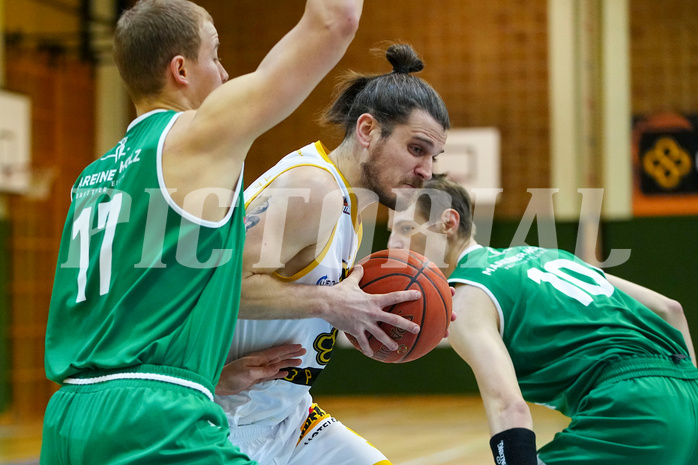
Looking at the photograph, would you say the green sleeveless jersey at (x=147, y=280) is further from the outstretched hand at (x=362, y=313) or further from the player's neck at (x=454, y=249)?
the player's neck at (x=454, y=249)

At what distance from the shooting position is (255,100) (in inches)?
89.2

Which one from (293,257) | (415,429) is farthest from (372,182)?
(415,429)

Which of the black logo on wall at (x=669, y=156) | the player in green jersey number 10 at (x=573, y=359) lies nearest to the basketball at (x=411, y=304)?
the player in green jersey number 10 at (x=573, y=359)

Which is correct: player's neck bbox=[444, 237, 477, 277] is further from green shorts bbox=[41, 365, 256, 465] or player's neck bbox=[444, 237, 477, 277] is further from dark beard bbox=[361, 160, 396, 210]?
green shorts bbox=[41, 365, 256, 465]

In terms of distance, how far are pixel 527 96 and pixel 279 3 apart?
14.5 ft

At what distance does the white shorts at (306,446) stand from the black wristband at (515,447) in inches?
20.7

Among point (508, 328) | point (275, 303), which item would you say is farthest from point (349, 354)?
point (275, 303)

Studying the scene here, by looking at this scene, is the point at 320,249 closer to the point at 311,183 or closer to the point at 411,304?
the point at 311,183

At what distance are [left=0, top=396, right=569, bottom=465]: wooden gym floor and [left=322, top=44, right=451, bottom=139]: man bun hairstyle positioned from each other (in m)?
4.26

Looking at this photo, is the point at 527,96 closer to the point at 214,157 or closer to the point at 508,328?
the point at 508,328

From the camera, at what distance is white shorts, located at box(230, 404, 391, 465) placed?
11.5 ft

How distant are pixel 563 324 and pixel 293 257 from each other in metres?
1.26

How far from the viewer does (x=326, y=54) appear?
2.29 meters

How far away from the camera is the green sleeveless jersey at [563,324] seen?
356 centimetres
